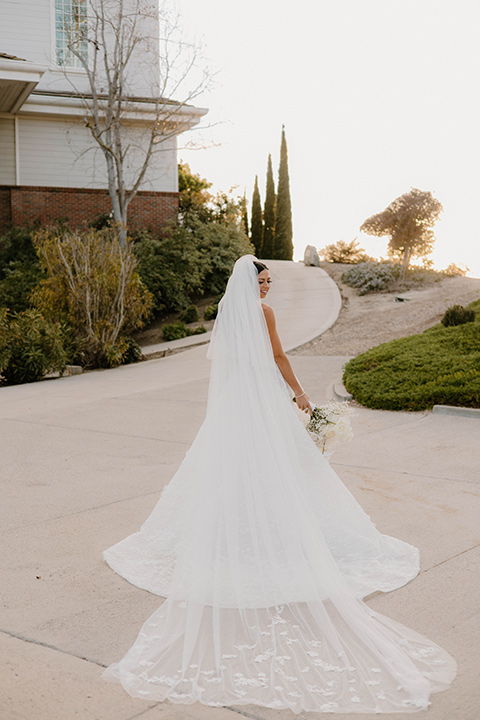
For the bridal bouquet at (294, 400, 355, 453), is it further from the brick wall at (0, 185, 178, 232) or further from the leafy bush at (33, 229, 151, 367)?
the brick wall at (0, 185, 178, 232)

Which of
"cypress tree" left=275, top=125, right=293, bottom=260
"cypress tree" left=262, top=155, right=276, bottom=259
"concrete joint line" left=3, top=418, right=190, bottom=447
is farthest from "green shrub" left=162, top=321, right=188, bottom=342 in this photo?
"cypress tree" left=262, top=155, right=276, bottom=259

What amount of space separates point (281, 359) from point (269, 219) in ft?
127

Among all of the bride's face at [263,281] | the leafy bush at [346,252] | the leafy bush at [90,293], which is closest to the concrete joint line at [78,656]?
the bride's face at [263,281]

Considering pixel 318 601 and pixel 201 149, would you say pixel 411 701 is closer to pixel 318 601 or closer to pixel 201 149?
pixel 318 601

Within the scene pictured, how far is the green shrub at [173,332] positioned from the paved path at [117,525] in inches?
292

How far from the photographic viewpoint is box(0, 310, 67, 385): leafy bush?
42.3 ft

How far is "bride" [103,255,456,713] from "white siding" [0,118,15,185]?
20683 millimetres

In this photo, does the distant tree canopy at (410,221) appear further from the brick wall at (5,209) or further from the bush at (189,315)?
the brick wall at (5,209)

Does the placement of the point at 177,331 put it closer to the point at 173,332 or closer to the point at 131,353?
the point at 173,332

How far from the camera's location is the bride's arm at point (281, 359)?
13.6 ft

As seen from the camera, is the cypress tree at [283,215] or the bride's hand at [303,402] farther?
the cypress tree at [283,215]

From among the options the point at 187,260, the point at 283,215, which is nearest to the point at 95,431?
the point at 187,260

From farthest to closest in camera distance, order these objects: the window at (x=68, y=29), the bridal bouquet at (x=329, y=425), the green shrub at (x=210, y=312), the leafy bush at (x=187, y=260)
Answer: the window at (x=68, y=29) < the leafy bush at (x=187, y=260) < the green shrub at (x=210, y=312) < the bridal bouquet at (x=329, y=425)

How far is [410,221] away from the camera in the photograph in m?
22.5
